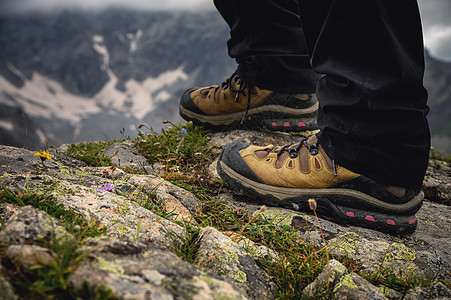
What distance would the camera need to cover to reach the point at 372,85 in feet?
6.02

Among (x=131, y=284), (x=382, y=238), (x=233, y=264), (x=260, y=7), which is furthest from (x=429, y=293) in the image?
(x=260, y=7)

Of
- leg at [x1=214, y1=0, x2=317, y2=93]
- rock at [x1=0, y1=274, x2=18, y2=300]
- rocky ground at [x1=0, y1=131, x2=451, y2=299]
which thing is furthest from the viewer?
leg at [x1=214, y1=0, x2=317, y2=93]

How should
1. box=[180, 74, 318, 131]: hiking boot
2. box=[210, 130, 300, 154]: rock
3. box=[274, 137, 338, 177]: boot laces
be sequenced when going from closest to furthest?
1. box=[274, 137, 338, 177]: boot laces
2. box=[180, 74, 318, 131]: hiking boot
3. box=[210, 130, 300, 154]: rock

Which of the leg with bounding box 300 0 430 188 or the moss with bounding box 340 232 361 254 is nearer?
the leg with bounding box 300 0 430 188

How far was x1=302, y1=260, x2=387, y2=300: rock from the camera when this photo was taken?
1350 millimetres

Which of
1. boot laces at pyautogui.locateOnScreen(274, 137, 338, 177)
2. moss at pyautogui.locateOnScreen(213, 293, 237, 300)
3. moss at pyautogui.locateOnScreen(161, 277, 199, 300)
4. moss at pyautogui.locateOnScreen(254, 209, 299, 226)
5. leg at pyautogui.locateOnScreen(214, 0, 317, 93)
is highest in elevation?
leg at pyautogui.locateOnScreen(214, 0, 317, 93)

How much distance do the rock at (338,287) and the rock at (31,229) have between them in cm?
118

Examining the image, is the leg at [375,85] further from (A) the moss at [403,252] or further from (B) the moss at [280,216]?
(B) the moss at [280,216]

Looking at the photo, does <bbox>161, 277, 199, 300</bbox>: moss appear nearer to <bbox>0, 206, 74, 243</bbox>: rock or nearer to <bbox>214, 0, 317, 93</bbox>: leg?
<bbox>0, 206, 74, 243</bbox>: rock

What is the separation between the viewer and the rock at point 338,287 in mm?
1350

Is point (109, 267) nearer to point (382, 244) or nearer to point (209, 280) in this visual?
point (209, 280)

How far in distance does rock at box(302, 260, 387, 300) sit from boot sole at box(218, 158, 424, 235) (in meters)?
0.93

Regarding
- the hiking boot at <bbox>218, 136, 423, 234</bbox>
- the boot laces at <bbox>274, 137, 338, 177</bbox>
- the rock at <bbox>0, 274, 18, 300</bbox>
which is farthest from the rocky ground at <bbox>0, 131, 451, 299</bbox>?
the boot laces at <bbox>274, 137, 338, 177</bbox>

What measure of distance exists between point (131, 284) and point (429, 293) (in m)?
1.51
